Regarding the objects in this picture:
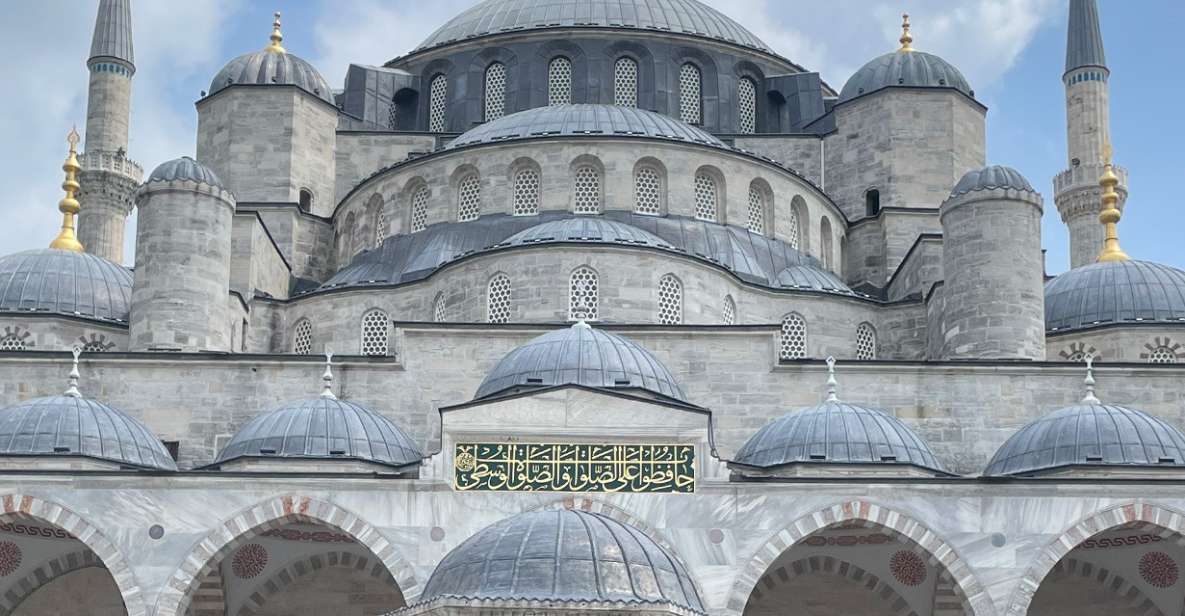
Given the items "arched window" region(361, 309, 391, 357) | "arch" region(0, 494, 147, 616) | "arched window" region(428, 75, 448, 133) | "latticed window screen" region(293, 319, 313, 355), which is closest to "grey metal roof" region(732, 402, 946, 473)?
"arched window" region(361, 309, 391, 357)

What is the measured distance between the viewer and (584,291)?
30.5 meters

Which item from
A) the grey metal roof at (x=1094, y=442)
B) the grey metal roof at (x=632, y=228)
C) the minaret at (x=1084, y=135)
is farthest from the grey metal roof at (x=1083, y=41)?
the grey metal roof at (x=1094, y=442)

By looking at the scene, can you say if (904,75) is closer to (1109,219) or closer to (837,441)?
(1109,219)

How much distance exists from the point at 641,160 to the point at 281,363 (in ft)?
21.9

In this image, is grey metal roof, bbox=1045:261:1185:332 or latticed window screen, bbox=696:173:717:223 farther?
latticed window screen, bbox=696:173:717:223

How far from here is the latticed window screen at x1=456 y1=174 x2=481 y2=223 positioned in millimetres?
33625

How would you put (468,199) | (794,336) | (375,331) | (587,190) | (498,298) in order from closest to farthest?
(498,298), (375,331), (794,336), (587,190), (468,199)

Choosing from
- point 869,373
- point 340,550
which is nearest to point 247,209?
point 340,550

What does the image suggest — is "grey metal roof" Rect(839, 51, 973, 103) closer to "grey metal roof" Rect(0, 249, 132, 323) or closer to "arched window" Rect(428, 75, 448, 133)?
"arched window" Rect(428, 75, 448, 133)

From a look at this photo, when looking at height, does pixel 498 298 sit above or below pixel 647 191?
below

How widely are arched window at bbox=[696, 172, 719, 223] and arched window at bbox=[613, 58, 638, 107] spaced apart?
4821 millimetres

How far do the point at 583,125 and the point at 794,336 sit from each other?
4586 mm

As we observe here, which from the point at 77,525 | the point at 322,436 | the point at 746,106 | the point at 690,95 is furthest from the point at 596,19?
the point at 77,525

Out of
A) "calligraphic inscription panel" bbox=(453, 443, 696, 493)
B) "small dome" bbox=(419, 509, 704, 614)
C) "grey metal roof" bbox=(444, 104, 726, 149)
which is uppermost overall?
"grey metal roof" bbox=(444, 104, 726, 149)
